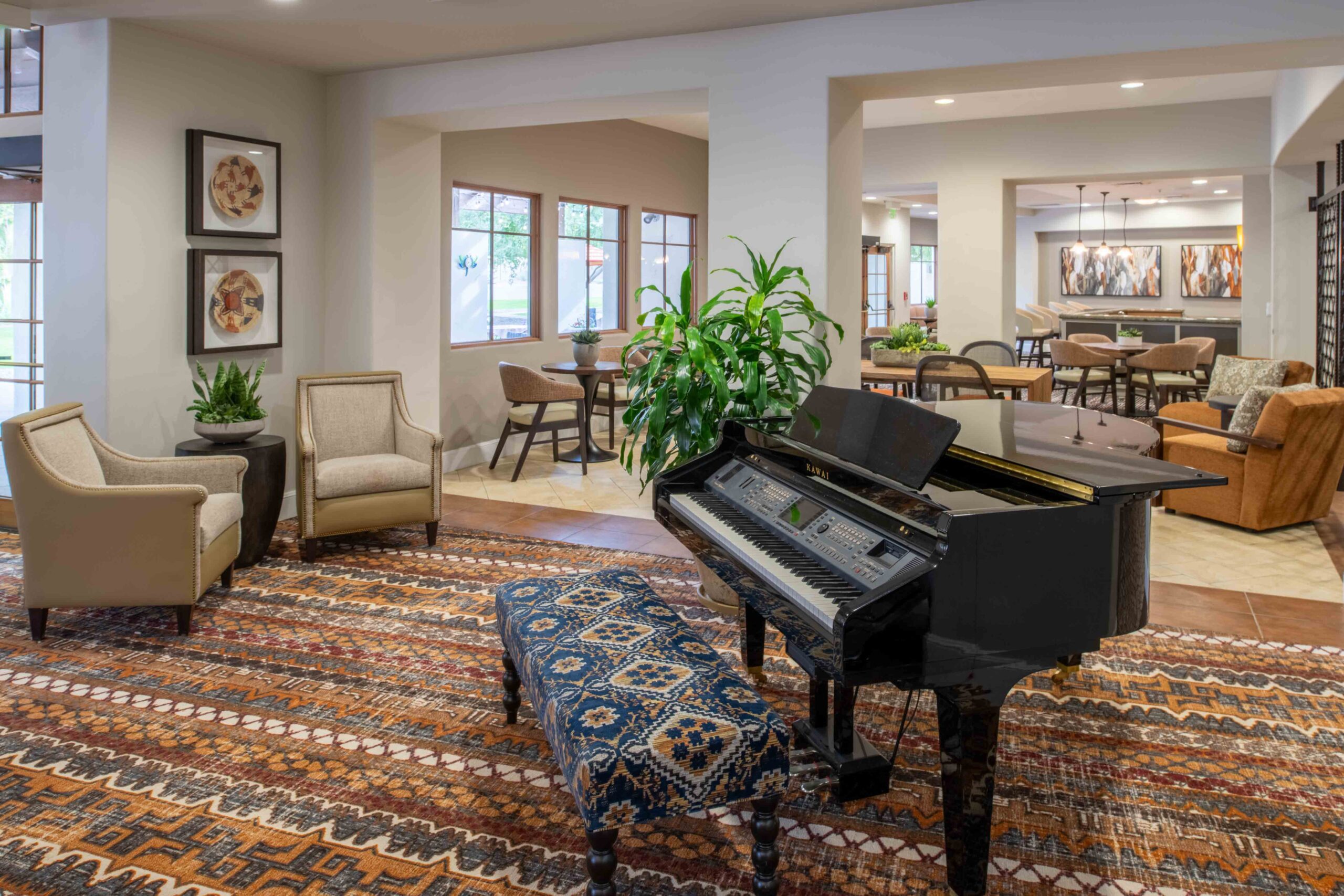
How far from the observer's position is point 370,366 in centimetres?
586

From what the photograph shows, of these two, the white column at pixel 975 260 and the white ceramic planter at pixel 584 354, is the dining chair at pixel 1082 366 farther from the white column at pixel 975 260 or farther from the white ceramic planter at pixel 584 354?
the white ceramic planter at pixel 584 354

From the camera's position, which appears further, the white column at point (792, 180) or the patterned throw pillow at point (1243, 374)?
the patterned throw pillow at point (1243, 374)

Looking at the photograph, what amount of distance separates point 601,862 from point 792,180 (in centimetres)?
346

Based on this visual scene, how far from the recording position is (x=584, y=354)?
7297mm

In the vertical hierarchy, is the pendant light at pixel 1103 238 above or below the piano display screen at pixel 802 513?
above

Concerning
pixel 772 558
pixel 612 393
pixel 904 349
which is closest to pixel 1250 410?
pixel 904 349

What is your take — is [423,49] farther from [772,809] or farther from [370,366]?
[772,809]

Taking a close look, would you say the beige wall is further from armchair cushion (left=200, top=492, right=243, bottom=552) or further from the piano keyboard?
the piano keyboard

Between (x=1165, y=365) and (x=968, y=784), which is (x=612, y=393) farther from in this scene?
(x=968, y=784)

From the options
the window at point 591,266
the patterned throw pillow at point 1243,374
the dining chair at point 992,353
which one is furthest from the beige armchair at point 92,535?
the patterned throw pillow at point 1243,374

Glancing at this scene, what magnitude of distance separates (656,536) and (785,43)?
2.55 meters

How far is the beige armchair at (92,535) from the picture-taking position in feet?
12.0

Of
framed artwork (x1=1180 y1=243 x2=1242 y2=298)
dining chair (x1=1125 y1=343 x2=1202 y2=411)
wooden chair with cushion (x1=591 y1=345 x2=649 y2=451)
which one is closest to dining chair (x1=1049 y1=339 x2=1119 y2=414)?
dining chair (x1=1125 y1=343 x2=1202 y2=411)

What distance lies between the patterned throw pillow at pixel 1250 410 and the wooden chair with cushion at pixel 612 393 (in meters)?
3.85
